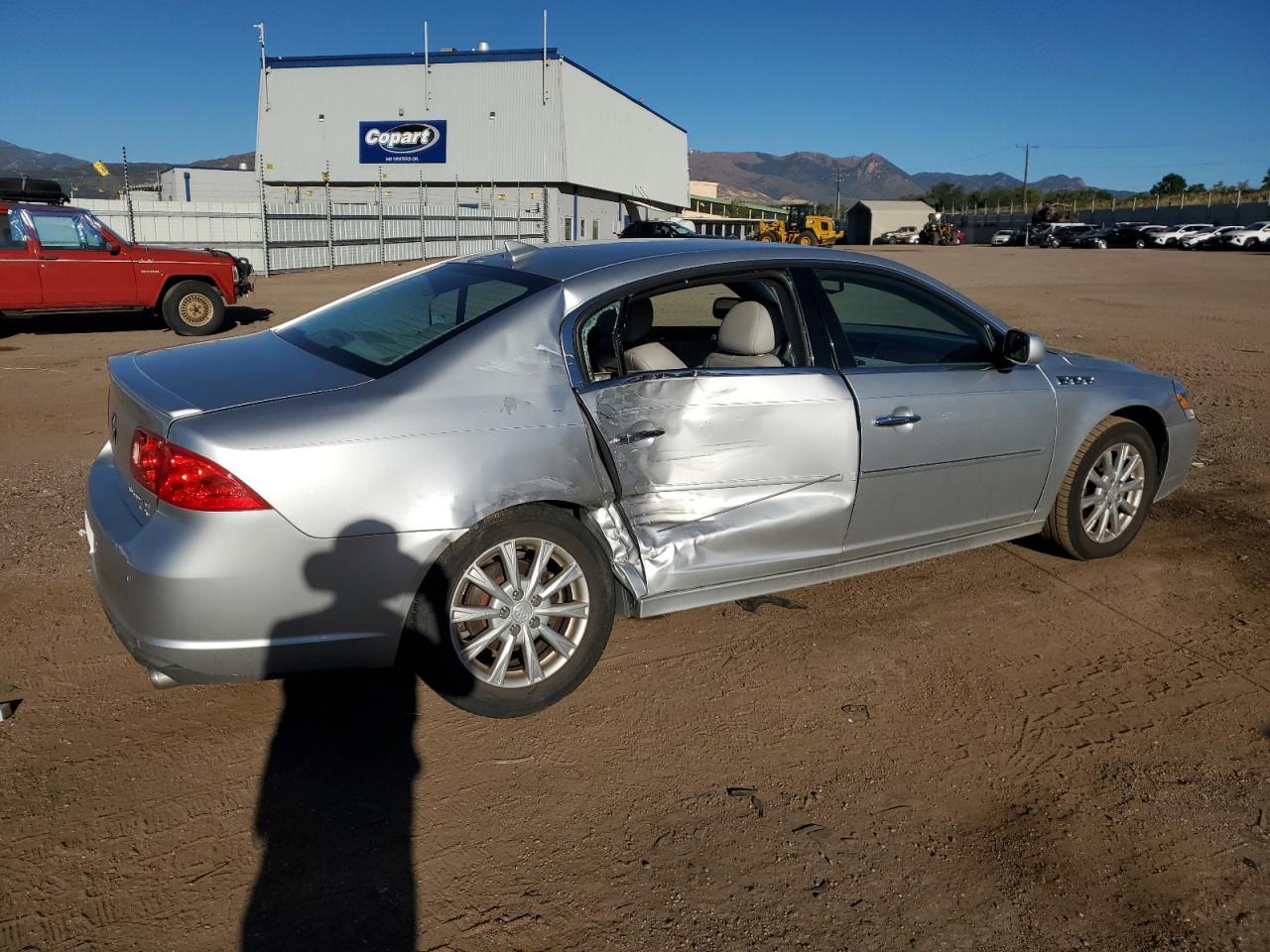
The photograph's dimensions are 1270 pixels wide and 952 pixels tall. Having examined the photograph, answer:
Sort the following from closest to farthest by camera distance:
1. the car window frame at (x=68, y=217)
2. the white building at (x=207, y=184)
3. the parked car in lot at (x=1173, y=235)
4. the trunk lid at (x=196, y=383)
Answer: the trunk lid at (x=196, y=383)
the car window frame at (x=68, y=217)
the white building at (x=207, y=184)
the parked car in lot at (x=1173, y=235)

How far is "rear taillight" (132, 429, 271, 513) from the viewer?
287cm

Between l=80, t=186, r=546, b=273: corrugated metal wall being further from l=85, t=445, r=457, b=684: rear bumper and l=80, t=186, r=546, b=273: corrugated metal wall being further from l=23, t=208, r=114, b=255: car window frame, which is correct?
l=85, t=445, r=457, b=684: rear bumper

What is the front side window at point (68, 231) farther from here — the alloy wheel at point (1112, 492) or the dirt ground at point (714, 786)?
the alloy wheel at point (1112, 492)

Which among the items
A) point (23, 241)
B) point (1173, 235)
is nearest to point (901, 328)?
point (23, 241)

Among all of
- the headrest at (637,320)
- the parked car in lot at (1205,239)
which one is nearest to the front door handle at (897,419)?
the headrest at (637,320)

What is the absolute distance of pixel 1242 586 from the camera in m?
4.73

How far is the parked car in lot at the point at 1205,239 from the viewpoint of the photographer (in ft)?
171

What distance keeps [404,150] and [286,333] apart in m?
45.2

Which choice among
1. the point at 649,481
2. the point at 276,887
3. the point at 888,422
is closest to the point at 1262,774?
the point at 888,422

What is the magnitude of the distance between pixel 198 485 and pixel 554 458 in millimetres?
1088

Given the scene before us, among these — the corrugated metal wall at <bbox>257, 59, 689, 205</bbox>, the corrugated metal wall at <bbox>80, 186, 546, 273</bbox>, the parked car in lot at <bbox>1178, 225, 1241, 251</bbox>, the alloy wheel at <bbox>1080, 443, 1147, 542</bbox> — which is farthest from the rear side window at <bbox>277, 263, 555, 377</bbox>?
the parked car in lot at <bbox>1178, 225, 1241, 251</bbox>

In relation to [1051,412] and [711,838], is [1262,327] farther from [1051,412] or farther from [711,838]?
[711,838]

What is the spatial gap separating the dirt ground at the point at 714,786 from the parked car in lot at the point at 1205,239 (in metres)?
56.2

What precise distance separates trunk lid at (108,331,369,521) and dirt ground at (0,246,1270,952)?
0.91 meters
